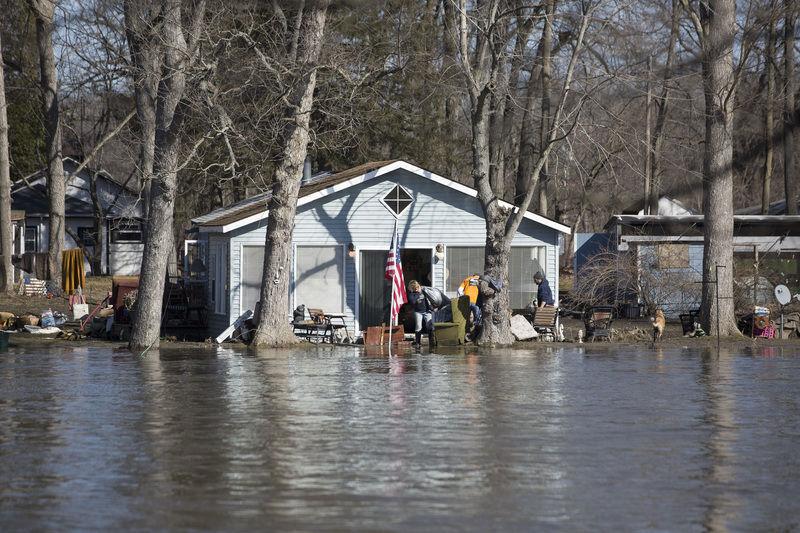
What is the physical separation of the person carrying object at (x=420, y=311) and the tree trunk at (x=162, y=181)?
576 cm

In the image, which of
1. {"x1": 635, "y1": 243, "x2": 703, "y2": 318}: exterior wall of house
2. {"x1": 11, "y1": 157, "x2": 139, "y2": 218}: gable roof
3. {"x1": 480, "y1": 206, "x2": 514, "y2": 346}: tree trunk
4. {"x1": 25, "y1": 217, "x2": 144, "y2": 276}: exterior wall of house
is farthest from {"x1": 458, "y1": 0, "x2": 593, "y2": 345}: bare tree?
{"x1": 25, "y1": 217, "x2": 144, "y2": 276}: exterior wall of house

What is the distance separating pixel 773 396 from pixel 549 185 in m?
39.9

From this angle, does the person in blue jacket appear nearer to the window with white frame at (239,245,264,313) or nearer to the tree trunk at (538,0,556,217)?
the tree trunk at (538,0,556,217)

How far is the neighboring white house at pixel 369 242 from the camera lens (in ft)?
99.2

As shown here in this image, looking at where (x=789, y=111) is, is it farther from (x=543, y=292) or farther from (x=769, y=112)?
(x=543, y=292)

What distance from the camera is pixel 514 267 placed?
31188 millimetres

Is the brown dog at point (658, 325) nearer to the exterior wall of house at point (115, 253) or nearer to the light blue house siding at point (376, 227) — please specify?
the light blue house siding at point (376, 227)

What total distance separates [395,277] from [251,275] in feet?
11.7

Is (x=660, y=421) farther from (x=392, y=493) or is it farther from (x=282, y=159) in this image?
(x=282, y=159)

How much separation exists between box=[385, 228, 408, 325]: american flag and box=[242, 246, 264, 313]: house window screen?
123 inches

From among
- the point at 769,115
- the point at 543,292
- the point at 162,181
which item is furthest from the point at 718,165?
the point at 769,115

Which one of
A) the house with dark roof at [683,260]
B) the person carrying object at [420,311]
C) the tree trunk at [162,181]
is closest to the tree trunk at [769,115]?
the house with dark roof at [683,260]

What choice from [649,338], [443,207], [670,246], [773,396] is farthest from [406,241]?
[773,396]

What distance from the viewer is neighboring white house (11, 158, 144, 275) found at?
182ft
